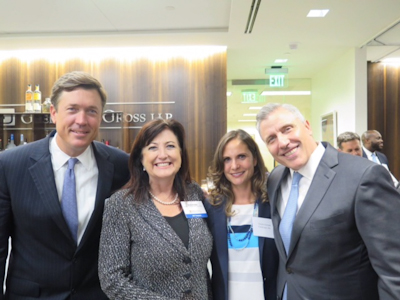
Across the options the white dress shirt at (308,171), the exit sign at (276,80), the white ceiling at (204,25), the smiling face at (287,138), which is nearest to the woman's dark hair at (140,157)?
the smiling face at (287,138)

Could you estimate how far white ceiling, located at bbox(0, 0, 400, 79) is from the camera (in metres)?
4.42

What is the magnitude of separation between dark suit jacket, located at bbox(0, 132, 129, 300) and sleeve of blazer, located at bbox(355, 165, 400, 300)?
4.06ft

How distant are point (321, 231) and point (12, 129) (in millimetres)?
6152

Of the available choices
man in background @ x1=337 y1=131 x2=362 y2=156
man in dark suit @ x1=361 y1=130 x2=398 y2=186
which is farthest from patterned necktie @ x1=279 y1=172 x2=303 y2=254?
man in dark suit @ x1=361 y1=130 x2=398 y2=186

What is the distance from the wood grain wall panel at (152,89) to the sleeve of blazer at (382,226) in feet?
17.3

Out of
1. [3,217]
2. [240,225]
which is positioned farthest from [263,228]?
[3,217]

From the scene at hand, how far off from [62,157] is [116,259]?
0.61 m

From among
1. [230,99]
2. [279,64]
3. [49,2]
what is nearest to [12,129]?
[49,2]

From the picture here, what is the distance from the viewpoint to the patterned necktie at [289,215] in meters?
1.48

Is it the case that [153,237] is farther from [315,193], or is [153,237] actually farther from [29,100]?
[29,100]

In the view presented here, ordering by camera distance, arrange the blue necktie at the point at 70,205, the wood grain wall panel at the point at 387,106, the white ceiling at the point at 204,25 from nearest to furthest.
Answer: the blue necktie at the point at 70,205
the white ceiling at the point at 204,25
the wood grain wall panel at the point at 387,106

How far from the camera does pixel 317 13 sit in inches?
181

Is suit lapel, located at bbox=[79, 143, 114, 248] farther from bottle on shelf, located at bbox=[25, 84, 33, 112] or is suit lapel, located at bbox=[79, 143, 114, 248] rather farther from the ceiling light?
the ceiling light

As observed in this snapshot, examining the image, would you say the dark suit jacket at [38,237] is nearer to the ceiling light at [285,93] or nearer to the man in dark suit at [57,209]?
the man in dark suit at [57,209]
